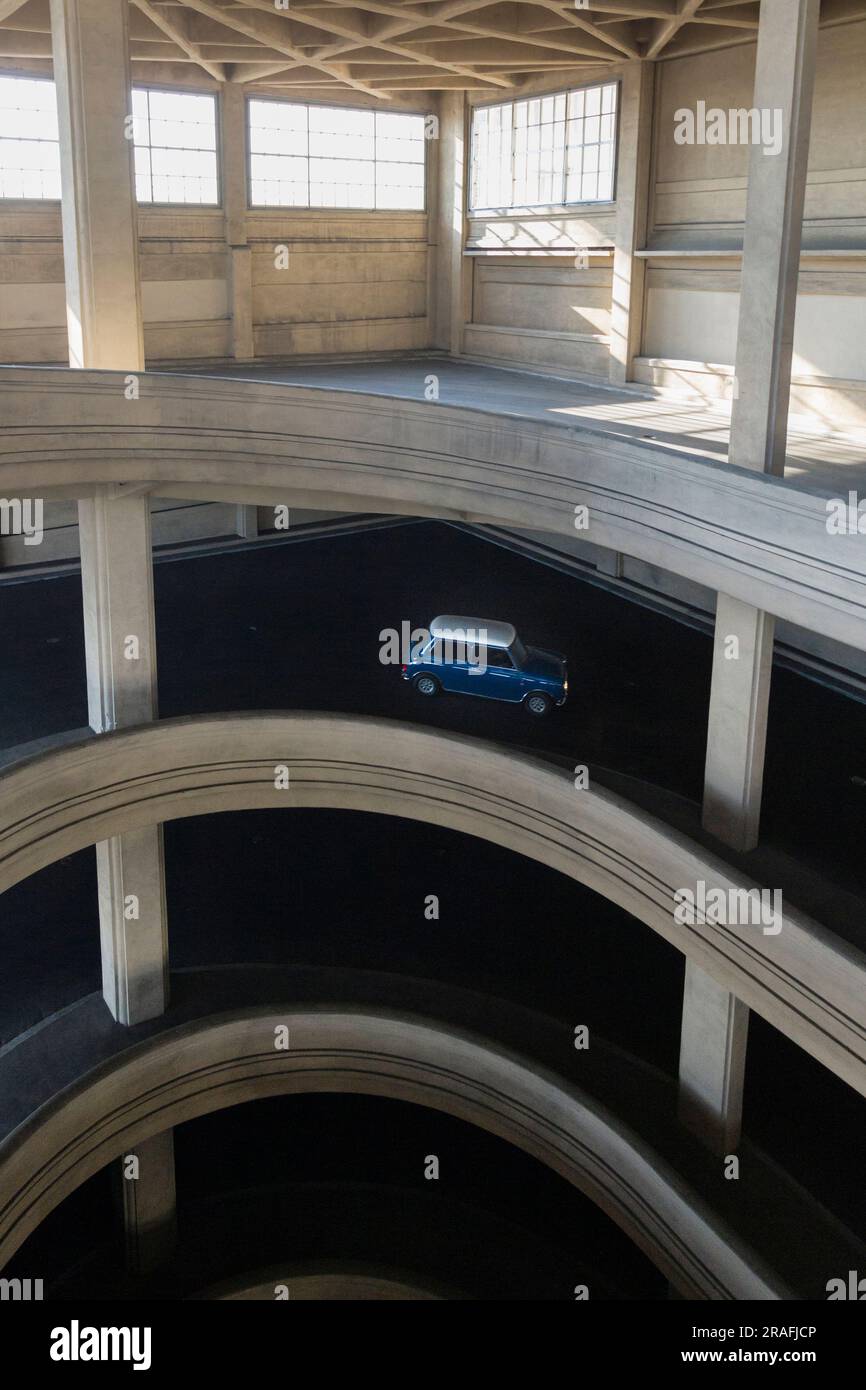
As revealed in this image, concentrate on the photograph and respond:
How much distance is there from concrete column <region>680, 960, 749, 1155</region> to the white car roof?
5666 millimetres

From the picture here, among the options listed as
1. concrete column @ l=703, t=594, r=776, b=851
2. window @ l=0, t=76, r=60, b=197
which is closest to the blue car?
concrete column @ l=703, t=594, r=776, b=851

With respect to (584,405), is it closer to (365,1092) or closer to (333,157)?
(333,157)

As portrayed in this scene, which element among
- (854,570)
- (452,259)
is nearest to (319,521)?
(452,259)

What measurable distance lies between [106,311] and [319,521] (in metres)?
12.5

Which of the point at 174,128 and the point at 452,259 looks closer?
the point at 174,128

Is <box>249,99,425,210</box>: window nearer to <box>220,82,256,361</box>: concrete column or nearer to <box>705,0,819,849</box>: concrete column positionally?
<box>220,82,256,361</box>: concrete column

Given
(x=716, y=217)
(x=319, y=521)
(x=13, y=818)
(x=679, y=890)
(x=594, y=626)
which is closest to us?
(x=679, y=890)

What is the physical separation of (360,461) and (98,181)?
4732 mm

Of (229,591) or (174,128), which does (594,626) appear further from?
(174,128)

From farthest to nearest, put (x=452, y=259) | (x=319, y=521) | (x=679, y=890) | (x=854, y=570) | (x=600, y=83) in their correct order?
(x=319, y=521)
(x=452, y=259)
(x=600, y=83)
(x=679, y=890)
(x=854, y=570)

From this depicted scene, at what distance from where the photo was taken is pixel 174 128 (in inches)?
846

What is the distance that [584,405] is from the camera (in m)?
17.6

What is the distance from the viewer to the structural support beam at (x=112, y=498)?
14.6 metres

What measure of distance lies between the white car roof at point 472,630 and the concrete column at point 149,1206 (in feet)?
29.1
